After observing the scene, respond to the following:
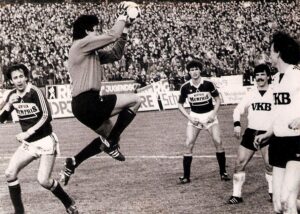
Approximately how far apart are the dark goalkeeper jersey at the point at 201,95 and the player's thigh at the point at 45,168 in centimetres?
349

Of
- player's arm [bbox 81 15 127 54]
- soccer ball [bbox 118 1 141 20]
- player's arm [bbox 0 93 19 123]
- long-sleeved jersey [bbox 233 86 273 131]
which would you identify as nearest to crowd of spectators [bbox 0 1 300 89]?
player's arm [bbox 0 93 19 123]

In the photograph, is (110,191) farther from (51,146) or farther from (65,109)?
(65,109)

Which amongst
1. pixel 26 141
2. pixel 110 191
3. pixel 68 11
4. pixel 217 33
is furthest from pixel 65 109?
pixel 26 141

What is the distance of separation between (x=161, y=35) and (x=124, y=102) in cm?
2309

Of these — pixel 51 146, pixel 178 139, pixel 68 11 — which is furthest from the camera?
pixel 68 11

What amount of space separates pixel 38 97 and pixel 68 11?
2079cm

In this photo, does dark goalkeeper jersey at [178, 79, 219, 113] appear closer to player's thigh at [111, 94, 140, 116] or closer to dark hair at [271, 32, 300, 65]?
player's thigh at [111, 94, 140, 116]

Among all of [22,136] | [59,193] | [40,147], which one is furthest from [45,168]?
[22,136]

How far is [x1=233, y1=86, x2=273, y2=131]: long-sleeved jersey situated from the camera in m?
7.62

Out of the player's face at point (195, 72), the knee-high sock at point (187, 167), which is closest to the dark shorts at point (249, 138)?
the knee-high sock at point (187, 167)

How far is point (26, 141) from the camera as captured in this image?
7207mm

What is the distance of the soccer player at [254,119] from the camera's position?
7617 millimetres

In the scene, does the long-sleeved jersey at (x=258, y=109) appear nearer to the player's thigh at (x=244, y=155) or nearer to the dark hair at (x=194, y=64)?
the player's thigh at (x=244, y=155)

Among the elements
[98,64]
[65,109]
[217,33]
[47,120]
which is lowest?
[65,109]
